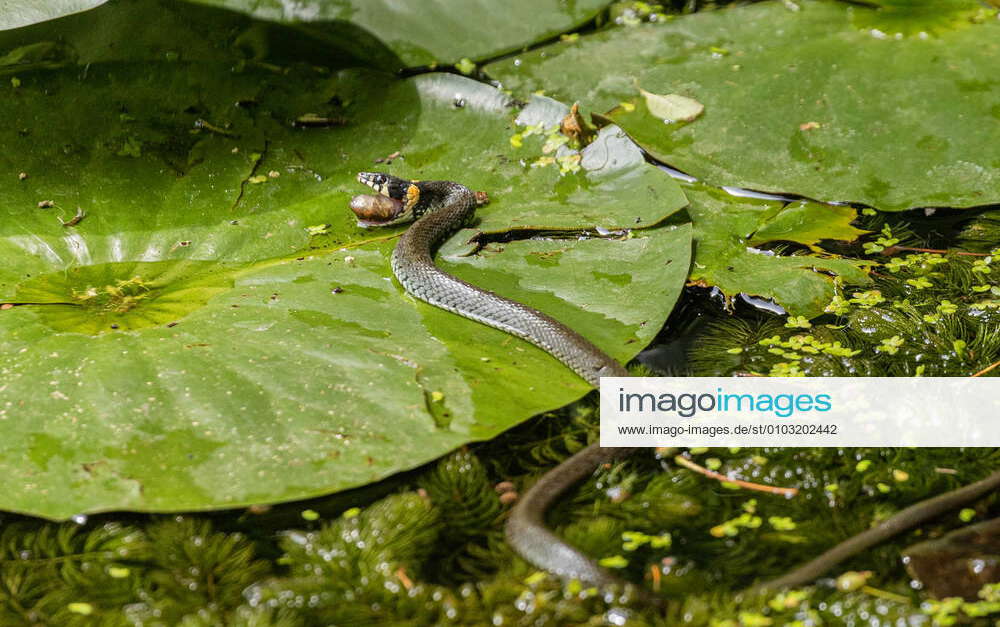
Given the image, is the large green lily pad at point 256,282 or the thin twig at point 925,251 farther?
the thin twig at point 925,251

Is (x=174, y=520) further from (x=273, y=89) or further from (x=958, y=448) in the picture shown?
(x=958, y=448)

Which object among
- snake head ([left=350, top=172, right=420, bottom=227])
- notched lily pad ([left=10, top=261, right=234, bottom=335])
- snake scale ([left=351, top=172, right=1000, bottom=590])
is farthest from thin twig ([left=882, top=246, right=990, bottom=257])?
notched lily pad ([left=10, top=261, right=234, bottom=335])

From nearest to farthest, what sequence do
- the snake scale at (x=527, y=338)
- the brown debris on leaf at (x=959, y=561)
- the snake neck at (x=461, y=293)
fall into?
the brown debris on leaf at (x=959, y=561) < the snake scale at (x=527, y=338) < the snake neck at (x=461, y=293)

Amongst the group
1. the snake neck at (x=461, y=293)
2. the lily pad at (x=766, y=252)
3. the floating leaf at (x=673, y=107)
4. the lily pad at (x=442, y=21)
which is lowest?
the lily pad at (x=766, y=252)

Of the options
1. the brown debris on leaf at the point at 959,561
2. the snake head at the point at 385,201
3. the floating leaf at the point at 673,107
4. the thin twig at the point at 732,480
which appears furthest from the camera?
the floating leaf at the point at 673,107

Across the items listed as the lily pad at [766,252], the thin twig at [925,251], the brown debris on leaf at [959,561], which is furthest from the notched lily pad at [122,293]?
the thin twig at [925,251]

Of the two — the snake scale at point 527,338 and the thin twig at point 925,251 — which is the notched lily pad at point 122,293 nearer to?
the snake scale at point 527,338

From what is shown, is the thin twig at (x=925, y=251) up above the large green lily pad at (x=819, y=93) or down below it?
below
